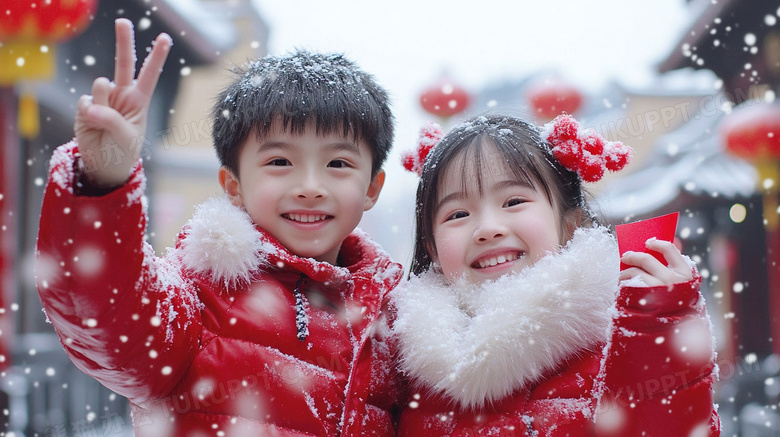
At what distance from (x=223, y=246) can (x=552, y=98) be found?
4753 mm

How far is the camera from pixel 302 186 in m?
1.38

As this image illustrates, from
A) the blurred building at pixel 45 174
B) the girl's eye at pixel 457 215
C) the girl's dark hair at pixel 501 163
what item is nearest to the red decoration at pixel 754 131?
the blurred building at pixel 45 174

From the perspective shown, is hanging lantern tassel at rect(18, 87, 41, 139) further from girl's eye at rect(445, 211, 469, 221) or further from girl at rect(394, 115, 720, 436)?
girl's eye at rect(445, 211, 469, 221)

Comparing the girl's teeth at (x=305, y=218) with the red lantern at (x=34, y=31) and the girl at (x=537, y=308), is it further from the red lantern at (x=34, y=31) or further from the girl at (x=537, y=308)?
the red lantern at (x=34, y=31)

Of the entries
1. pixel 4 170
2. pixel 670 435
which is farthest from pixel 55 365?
pixel 670 435

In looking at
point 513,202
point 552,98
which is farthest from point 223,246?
point 552,98

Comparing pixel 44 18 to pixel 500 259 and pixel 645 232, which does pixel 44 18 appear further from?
pixel 645 232

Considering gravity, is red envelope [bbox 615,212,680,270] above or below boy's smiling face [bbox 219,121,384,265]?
below

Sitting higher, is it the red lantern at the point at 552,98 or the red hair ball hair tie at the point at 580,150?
the red lantern at the point at 552,98

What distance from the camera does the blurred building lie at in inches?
155

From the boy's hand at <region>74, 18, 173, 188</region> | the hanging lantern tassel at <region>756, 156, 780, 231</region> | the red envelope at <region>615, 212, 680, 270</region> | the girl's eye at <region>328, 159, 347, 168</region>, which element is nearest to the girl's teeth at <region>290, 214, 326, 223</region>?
the girl's eye at <region>328, 159, 347, 168</region>

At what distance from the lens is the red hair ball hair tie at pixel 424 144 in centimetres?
166

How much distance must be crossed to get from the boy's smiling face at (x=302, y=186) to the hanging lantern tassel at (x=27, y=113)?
328cm

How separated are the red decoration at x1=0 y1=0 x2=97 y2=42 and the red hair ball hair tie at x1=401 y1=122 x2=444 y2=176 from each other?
8.14 feet
